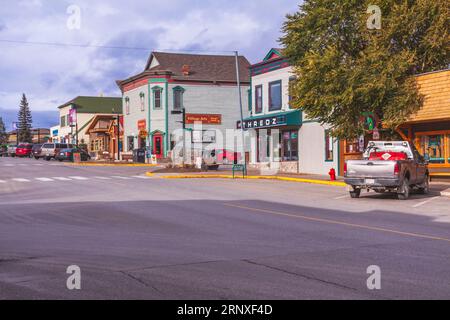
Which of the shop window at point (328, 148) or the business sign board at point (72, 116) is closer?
the shop window at point (328, 148)

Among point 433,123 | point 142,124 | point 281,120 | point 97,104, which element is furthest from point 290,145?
point 97,104

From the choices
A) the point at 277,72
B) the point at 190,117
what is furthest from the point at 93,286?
the point at 190,117

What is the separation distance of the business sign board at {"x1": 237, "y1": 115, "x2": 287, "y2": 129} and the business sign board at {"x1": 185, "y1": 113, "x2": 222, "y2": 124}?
59.5 ft

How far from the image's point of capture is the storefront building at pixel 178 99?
5706 centimetres

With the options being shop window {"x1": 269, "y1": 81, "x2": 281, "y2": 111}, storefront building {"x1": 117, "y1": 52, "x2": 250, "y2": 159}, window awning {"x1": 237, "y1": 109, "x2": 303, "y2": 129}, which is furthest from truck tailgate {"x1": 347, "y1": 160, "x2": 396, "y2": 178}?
storefront building {"x1": 117, "y1": 52, "x2": 250, "y2": 159}

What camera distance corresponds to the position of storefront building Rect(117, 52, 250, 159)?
57.1 metres

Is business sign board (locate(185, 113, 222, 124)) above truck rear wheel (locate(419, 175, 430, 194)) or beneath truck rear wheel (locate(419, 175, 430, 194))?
above

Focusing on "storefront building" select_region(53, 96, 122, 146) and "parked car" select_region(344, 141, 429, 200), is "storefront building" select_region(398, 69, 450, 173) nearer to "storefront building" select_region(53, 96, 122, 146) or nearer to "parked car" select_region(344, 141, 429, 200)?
"parked car" select_region(344, 141, 429, 200)

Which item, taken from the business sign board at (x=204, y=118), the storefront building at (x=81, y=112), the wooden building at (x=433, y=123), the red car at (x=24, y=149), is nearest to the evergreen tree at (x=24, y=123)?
the storefront building at (x=81, y=112)

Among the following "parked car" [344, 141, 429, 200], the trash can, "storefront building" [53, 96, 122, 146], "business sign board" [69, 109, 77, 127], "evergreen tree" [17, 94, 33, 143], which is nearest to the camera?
"parked car" [344, 141, 429, 200]

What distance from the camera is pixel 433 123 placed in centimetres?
2722

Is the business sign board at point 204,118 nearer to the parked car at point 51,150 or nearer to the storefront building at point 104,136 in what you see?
the storefront building at point 104,136

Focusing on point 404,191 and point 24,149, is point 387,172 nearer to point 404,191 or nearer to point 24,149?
point 404,191

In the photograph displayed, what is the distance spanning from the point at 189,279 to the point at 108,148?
2699 inches
